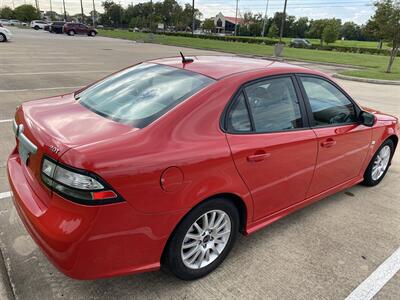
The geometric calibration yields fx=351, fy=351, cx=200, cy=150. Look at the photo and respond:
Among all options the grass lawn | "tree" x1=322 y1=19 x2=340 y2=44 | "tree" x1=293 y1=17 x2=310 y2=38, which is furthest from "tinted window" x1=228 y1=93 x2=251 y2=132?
"tree" x1=293 y1=17 x2=310 y2=38

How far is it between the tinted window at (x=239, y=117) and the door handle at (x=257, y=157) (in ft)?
0.65

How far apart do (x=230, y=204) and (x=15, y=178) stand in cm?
163

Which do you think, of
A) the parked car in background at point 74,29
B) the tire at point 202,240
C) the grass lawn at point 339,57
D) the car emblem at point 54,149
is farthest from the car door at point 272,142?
the parked car in background at point 74,29

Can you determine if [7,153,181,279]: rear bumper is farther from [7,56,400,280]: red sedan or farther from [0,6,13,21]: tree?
[0,6,13,21]: tree

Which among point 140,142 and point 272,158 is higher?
point 140,142

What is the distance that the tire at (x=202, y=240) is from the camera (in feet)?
7.71

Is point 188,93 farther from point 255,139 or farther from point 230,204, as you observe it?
point 230,204

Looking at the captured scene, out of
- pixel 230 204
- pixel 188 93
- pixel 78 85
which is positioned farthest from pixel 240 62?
pixel 78 85

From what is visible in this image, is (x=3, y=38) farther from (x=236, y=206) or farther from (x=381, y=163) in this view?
(x=236, y=206)

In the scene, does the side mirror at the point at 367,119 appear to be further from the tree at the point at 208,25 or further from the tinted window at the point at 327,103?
the tree at the point at 208,25

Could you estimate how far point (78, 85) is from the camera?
10.2 m

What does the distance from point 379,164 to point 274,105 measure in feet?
7.42

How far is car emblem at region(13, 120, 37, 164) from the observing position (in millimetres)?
2340

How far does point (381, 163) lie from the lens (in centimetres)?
443
